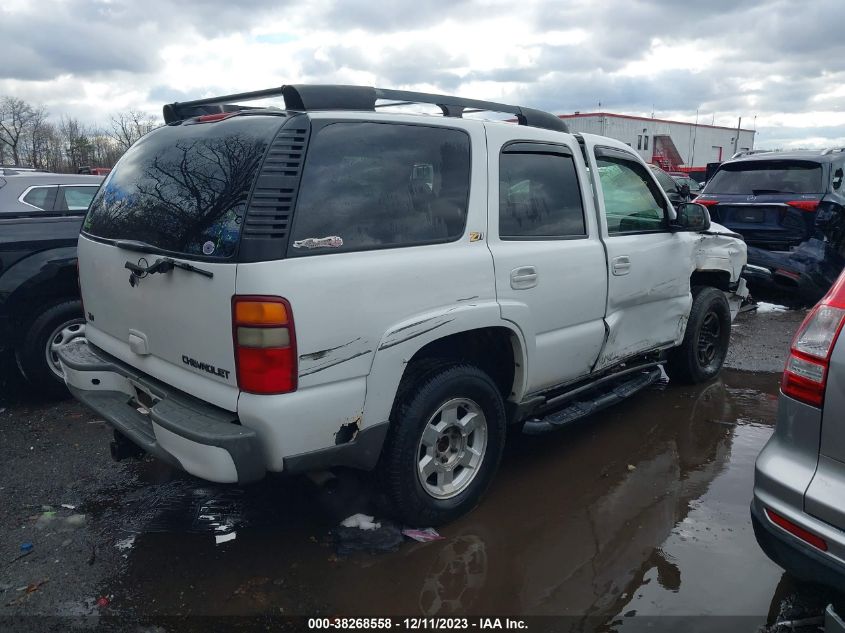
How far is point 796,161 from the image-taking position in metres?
8.14

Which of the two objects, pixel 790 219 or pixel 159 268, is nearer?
pixel 159 268

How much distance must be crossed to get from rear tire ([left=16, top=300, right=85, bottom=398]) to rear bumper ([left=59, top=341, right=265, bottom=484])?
166 centimetres

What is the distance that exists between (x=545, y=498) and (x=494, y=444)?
0.49m

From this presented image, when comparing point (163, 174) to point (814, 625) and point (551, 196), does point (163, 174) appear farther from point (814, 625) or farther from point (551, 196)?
point (814, 625)

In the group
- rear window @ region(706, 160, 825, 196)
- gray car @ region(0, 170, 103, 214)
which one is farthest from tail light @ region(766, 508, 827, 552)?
rear window @ region(706, 160, 825, 196)

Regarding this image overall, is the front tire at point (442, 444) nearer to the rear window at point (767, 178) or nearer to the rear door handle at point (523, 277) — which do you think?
the rear door handle at point (523, 277)

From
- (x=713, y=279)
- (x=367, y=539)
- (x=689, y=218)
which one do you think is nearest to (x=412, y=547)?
(x=367, y=539)

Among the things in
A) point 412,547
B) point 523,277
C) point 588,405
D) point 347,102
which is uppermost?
point 347,102

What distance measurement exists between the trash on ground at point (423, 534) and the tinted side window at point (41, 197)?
185 inches

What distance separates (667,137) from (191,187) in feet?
115

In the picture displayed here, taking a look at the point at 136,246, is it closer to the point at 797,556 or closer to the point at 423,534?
the point at 423,534

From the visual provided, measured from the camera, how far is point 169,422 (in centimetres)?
268

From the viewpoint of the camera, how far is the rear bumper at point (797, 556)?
209cm

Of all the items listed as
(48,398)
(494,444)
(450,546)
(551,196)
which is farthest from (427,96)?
(48,398)
